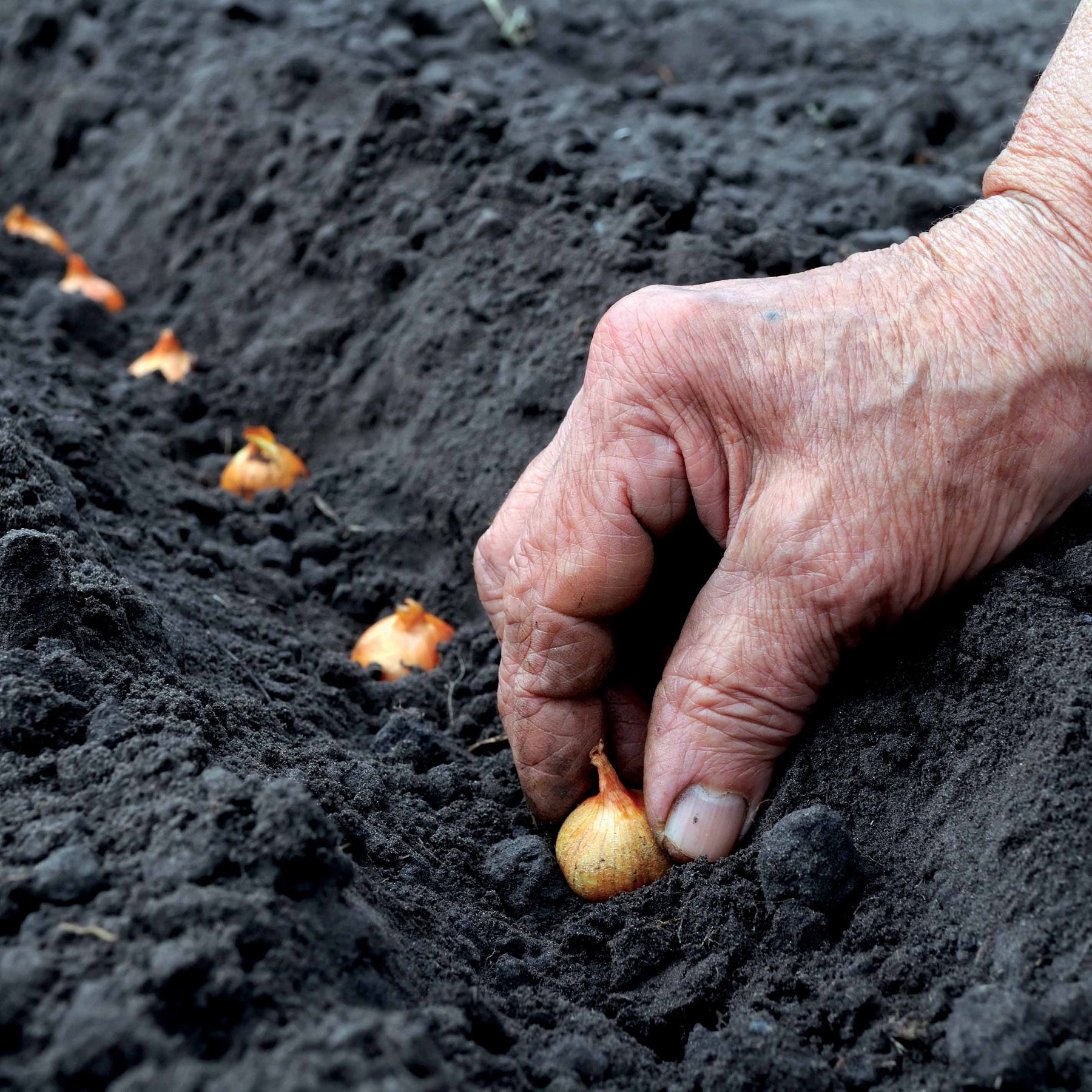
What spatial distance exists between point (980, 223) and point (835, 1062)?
55.4 inches

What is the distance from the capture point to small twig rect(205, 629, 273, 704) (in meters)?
2.58

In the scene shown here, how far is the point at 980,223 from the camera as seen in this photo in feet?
7.27

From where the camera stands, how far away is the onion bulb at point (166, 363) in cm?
463

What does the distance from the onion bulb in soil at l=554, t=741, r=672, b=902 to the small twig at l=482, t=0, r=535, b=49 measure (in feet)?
15.9

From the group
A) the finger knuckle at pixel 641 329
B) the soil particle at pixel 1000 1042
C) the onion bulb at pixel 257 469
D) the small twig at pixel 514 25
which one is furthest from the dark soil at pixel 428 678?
the finger knuckle at pixel 641 329

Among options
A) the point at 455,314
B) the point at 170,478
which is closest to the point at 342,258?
the point at 455,314

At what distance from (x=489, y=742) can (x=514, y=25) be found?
462 cm

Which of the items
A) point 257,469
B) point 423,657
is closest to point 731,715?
point 423,657

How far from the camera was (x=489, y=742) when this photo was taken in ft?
8.86

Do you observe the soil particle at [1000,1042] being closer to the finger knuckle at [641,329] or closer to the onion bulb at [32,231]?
the finger knuckle at [641,329]

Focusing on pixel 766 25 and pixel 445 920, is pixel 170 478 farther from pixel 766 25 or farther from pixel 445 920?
Answer: pixel 766 25

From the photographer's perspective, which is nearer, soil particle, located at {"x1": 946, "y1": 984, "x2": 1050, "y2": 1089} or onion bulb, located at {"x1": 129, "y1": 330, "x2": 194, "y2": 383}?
soil particle, located at {"x1": 946, "y1": 984, "x2": 1050, "y2": 1089}

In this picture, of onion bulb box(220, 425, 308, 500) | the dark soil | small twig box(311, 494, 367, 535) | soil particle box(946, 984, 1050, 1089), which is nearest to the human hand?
the dark soil

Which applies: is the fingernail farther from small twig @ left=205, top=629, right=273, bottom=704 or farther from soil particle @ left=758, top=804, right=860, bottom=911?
small twig @ left=205, top=629, right=273, bottom=704
